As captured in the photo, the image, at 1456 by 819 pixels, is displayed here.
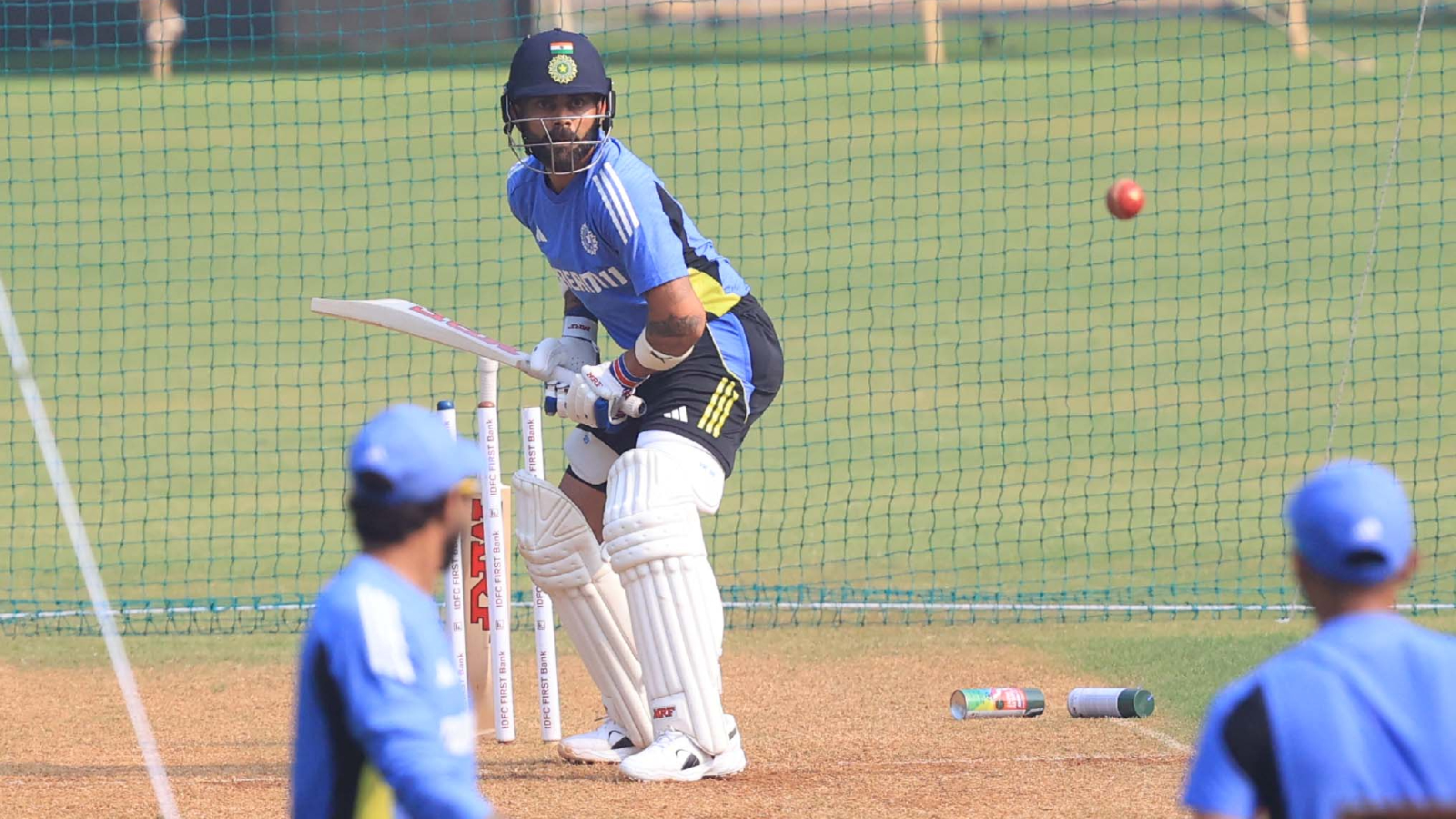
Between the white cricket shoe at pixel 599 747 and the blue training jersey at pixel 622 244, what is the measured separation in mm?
1234

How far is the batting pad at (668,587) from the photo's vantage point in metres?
5.84

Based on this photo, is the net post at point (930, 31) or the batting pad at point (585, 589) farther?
the net post at point (930, 31)

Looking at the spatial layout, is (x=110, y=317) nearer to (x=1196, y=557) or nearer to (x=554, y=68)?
(x=1196, y=557)

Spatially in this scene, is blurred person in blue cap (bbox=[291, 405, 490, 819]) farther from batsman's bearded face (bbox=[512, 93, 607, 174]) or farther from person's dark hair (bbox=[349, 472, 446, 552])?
batsman's bearded face (bbox=[512, 93, 607, 174])

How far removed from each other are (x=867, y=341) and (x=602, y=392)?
9468mm

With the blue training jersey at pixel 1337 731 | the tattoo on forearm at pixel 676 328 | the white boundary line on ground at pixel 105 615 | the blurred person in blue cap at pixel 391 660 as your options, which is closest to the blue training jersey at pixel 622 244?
the tattoo on forearm at pixel 676 328

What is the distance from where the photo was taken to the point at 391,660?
303cm

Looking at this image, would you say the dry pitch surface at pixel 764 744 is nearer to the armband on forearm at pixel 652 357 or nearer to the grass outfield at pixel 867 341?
the grass outfield at pixel 867 341

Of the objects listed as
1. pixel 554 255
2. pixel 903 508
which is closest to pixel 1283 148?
pixel 903 508

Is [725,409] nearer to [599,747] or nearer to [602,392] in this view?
[602,392]

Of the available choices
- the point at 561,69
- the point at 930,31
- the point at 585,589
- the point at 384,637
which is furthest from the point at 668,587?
the point at 930,31

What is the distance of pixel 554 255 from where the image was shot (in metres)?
6.16

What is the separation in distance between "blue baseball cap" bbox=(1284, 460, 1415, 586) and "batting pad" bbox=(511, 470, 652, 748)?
366 cm

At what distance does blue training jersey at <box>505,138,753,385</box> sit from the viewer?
5.80m
